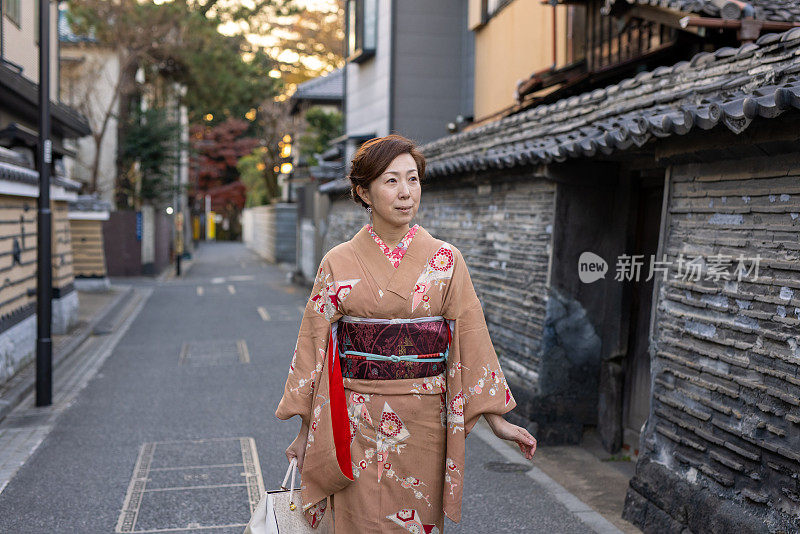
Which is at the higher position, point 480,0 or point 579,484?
point 480,0

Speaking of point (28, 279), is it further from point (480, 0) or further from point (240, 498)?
point (480, 0)

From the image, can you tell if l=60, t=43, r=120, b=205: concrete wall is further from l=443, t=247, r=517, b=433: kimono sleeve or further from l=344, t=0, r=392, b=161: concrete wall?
l=443, t=247, r=517, b=433: kimono sleeve

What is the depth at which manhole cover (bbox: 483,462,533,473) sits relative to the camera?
6.86m

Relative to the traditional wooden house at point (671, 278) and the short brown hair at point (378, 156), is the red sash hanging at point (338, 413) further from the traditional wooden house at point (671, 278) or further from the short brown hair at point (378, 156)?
the traditional wooden house at point (671, 278)

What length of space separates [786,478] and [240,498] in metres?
3.84

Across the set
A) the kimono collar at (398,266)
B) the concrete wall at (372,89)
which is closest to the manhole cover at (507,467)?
the kimono collar at (398,266)

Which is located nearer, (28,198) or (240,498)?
(240,498)

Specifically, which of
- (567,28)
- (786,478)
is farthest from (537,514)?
(567,28)

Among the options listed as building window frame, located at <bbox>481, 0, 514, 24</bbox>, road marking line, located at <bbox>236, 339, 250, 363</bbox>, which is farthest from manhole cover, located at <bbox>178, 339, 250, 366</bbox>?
building window frame, located at <bbox>481, 0, 514, 24</bbox>

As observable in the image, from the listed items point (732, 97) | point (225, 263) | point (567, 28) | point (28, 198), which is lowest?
A: point (225, 263)

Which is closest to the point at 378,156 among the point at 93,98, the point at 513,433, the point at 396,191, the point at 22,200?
the point at 396,191

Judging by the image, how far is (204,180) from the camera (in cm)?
5925

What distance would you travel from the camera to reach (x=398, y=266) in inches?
137

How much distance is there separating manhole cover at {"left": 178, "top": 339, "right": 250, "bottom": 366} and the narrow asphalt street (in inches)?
0.7
